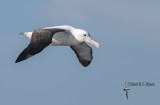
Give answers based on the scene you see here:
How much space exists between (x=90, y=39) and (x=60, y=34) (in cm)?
203

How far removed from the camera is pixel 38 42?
90.8 ft

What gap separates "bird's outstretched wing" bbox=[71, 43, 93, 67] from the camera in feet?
117

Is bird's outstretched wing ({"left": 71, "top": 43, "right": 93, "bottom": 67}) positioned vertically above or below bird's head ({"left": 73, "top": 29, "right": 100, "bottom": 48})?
below

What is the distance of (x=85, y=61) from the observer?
35875 millimetres

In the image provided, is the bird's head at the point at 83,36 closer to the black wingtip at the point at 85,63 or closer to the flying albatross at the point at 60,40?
the flying albatross at the point at 60,40

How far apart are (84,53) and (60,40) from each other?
570cm

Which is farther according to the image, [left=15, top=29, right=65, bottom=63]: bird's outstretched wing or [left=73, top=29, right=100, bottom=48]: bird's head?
[left=73, top=29, right=100, bottom=48]: bird's head

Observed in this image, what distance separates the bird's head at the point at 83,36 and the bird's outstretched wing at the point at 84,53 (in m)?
4.14

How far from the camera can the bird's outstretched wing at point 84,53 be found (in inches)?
1409

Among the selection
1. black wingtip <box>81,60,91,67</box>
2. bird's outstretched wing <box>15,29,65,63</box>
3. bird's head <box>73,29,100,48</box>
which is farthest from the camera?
black wingtip <box>81,60,91,67</box>

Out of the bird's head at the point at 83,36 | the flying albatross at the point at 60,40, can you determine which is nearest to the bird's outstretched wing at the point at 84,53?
the flying albatross at the point at 60,40

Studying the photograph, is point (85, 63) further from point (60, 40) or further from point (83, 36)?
point (60, 40)

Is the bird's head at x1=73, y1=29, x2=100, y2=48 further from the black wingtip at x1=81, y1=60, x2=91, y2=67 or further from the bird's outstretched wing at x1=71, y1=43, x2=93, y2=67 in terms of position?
the black wingtip at x1=81, y1=60, x2=91, y2=67

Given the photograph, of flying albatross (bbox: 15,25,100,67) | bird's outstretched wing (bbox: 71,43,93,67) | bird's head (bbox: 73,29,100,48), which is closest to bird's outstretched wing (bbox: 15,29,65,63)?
flying albatross (bbox: 15,25,100,67)
